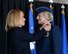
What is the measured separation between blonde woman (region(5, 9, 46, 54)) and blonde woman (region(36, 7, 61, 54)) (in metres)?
0.21

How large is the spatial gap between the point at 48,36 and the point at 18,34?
0.44 m

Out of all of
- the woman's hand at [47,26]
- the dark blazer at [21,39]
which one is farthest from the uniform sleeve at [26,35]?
the woman's hand at [47,26]

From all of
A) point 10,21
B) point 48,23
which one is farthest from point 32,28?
point 10,21

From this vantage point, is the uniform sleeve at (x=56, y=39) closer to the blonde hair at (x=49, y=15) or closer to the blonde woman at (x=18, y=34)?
the blonde hair at (x=49, y=15)

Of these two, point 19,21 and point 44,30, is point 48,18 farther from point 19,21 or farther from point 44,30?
point 19,21

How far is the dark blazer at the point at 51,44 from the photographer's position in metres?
2.37

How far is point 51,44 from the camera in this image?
7.91 feet

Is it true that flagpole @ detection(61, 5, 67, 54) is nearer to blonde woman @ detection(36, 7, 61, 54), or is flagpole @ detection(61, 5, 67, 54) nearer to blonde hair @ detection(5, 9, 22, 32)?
blonde woman @ detection(36, 7, 61, 54)

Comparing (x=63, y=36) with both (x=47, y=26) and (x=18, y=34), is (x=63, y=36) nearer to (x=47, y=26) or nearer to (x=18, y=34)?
(x=47, y=26)

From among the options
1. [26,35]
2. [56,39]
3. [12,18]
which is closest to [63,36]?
[56,39]

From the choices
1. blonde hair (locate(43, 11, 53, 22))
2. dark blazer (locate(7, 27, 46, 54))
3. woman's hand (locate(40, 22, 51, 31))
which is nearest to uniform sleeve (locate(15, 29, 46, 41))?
dark blazer (locate(7, 27, 46, 54))

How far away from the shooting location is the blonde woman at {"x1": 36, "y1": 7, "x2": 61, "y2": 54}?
2.35 meters

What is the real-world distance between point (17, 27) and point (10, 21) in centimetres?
10

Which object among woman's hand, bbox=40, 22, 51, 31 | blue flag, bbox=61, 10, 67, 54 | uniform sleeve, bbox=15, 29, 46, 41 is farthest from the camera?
blue flag, bbox=61, 10, 67, 54
